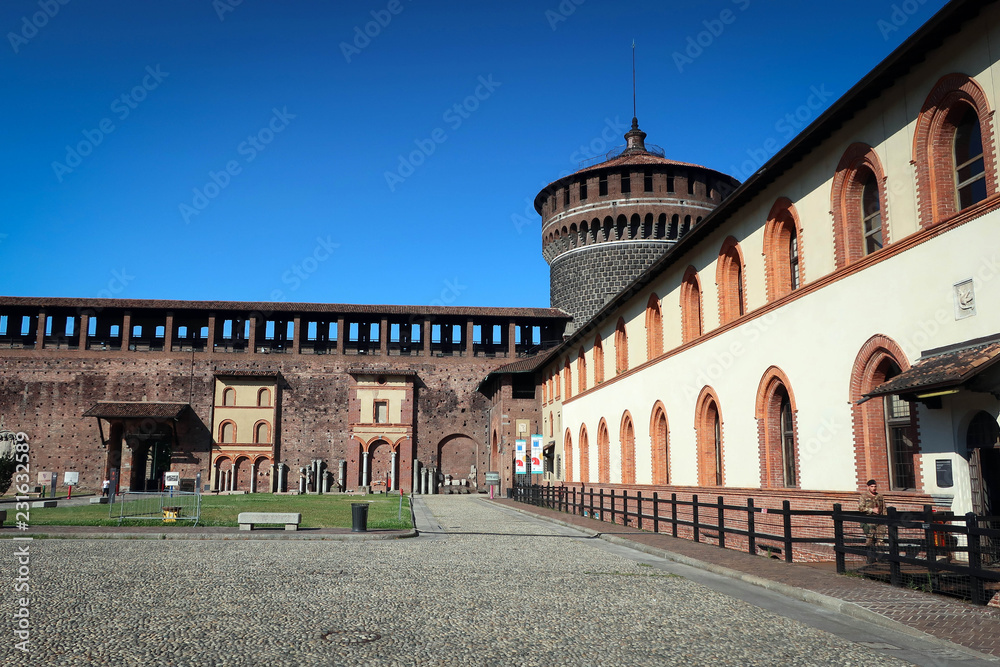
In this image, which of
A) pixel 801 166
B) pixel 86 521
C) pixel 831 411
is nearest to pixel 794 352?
pixel 831 411

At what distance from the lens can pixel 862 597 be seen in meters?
8.99

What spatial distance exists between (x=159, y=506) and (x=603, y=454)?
630 inches

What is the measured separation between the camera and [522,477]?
4362cm

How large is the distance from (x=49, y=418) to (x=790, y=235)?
4499cm

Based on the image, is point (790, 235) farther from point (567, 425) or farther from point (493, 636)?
point (567, 425)

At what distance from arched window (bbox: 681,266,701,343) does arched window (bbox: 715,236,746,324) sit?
1.98 meters

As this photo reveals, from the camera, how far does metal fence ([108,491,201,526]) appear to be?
20594mm

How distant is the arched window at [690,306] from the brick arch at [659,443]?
9.64 ft

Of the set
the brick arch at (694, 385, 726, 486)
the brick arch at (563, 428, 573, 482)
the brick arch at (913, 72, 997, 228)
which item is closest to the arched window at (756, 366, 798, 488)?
the brick arch at (694, 385, 726, 486)

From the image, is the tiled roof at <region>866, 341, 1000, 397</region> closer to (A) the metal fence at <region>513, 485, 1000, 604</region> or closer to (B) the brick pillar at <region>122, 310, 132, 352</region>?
(A) the metal fence at <region>513, 485, 1000, 604</region>

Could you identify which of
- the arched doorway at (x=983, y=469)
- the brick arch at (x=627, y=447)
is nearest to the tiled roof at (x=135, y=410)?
the brick arch at (x=627, y=447)

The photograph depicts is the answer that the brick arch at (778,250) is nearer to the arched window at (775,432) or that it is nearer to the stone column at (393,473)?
the arched window at (775,432)

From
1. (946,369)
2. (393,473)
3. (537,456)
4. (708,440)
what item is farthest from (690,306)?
(393,473)

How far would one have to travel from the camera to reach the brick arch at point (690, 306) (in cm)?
2200
